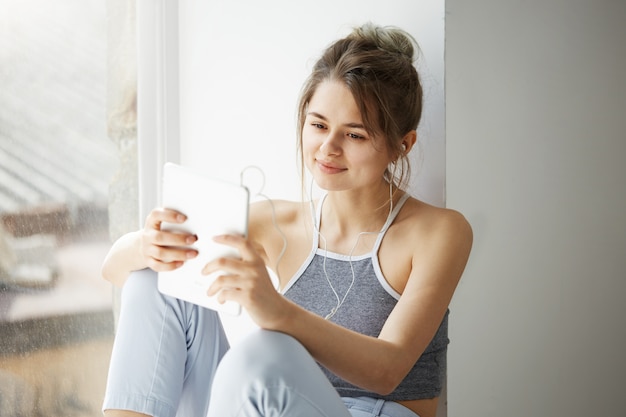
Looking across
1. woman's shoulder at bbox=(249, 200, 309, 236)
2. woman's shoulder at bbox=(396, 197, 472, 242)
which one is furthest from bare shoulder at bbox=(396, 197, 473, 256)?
woman's shoulder at bbox=(249, 200, 309, 236)

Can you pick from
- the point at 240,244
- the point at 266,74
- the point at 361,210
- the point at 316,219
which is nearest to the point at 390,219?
the point at 361,210

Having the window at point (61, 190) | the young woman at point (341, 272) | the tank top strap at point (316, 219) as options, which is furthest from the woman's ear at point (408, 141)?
the window at point (61, 190)

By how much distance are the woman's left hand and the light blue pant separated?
28 mm

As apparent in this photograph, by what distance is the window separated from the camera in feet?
5.43

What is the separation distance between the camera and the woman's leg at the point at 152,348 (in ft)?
4.07

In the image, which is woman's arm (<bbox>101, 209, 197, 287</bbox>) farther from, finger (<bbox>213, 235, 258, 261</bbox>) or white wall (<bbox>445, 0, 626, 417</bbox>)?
white wall (<bbox>445, 0, 626, 417</bbox>)

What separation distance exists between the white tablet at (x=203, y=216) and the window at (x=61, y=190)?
64cm

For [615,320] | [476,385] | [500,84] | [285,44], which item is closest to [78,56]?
[285,44]

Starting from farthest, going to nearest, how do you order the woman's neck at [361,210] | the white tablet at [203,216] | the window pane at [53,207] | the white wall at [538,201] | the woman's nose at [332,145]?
the window pane at [53,207]
the woman's neck at [361,210]
the woman's nose at [332,145]
the white wall at [538,201]
the white tablet at [203,216]

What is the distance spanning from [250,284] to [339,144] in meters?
0.36

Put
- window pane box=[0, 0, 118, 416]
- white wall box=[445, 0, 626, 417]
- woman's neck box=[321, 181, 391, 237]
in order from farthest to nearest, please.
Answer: window pane box=[0, 0, 118, 416] < woman's neck box=[321, 181, 391, 237] < white wall box=[445, 0, 626, 417]

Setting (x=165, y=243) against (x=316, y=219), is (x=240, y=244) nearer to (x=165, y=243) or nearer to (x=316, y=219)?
(x=165, y=243)

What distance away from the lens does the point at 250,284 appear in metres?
1.08

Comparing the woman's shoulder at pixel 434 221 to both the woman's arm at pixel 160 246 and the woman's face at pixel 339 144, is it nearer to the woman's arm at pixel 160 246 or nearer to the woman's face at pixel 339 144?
the woman's face at pixel 339 144
